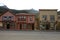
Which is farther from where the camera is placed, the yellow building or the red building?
the red building

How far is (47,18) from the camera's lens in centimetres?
6288

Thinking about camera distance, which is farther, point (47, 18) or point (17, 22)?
point (17, 22)

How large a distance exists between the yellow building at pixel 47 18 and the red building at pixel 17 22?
10.8 ft

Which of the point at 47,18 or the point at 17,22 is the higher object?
the point at 47,18

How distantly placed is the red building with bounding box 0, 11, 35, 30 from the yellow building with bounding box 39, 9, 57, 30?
3.29 metres

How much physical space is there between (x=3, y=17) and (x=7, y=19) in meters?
1.68

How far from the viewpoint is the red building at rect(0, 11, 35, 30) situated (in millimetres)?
63903

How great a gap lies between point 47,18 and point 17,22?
962cm

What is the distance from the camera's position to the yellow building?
62281 mm

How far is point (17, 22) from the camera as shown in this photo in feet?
211

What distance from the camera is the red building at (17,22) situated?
63.9 meters

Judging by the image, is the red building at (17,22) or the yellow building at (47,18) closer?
the yellow building at (47,18)

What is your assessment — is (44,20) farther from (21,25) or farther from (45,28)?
(21,25)

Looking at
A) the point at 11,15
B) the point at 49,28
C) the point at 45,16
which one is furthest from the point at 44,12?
the point at 11,15
